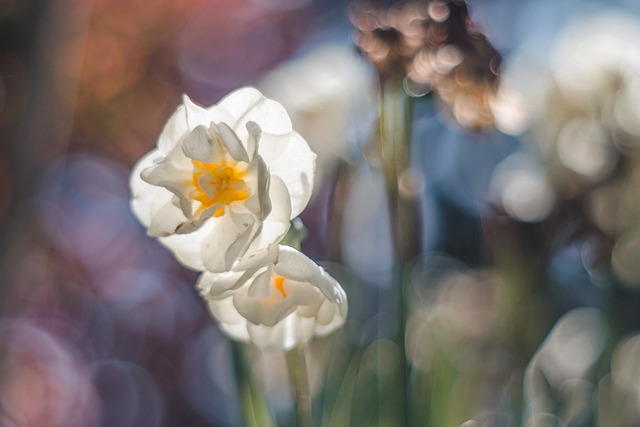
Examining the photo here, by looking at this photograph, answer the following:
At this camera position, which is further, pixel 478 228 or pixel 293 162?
pixel 478 228

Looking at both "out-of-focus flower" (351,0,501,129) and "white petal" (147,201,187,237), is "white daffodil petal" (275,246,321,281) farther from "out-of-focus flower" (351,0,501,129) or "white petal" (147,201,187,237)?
"out-of-focus flower" (351,0,501,129)

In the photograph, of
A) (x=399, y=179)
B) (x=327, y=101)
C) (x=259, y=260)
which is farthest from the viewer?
(x=327, y=101)

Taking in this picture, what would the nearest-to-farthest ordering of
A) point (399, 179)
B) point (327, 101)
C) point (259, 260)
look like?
point (259, 260) → point (399, 179) → point (327, 101)

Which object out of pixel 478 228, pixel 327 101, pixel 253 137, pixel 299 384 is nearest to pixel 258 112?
pixel 253 137

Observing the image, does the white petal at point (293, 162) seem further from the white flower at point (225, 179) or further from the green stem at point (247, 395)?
the green stem at point (247, 395)

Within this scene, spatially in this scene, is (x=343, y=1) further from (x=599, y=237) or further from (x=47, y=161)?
(x=599, y=237)

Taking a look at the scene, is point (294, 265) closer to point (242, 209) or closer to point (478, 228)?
point (242, 209)

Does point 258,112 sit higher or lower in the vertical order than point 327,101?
higher

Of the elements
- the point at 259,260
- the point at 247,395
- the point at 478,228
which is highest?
the point at 259,260
